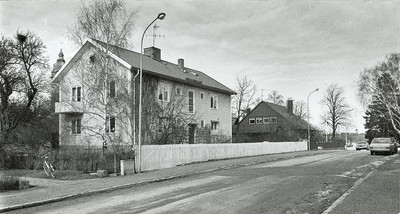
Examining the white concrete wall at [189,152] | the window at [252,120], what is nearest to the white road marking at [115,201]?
the white concrete wall at [189,152]

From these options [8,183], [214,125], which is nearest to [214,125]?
[214,125]

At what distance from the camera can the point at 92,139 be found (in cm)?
2712

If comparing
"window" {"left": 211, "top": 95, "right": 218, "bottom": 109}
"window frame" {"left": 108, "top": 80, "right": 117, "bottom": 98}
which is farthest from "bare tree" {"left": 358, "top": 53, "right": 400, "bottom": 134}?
"window frame" {"left": 108, "top": 80, "right": 117, "bottom": 98}

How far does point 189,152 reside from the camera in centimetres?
2166

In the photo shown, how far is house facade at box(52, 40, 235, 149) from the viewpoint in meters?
23.5

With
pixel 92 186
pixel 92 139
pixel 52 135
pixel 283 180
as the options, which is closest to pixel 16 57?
pixel 52 135

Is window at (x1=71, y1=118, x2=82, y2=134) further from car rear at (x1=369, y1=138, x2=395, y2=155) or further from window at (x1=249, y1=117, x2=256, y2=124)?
window at (x1=249, y1=117, x2=256, y2=124)

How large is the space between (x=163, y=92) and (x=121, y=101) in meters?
6.67

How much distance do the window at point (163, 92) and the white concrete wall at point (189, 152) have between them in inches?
297

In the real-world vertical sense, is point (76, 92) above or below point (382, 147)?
Answer: above

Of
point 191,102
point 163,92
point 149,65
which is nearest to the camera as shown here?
point 163,92

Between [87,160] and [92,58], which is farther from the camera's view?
[92,58]

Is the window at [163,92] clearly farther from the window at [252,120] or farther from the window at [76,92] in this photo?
the window at [252,120]

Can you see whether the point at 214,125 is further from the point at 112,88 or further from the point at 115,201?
the point at 115,201
